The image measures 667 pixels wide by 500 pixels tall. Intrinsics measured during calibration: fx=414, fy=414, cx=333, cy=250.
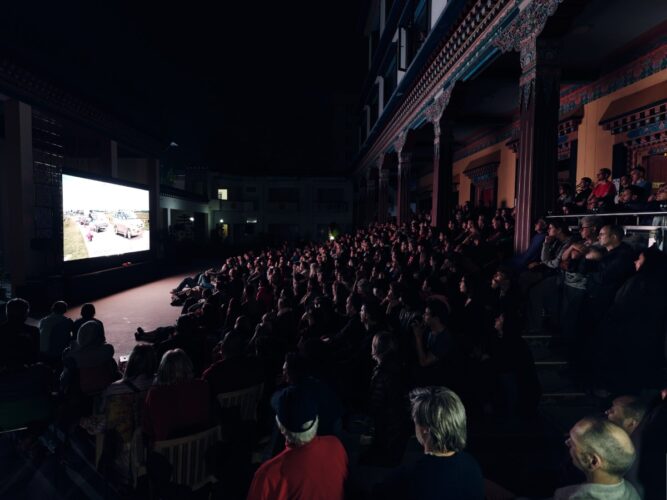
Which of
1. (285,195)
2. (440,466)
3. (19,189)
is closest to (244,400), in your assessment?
(440,466)

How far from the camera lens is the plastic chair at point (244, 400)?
3.49 meters

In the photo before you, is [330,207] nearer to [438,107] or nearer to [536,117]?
[438,107]

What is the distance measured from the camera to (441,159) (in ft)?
34.4

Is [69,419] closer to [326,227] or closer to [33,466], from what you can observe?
[33,466]

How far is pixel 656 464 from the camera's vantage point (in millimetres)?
2232

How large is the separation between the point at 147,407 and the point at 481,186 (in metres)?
15.7

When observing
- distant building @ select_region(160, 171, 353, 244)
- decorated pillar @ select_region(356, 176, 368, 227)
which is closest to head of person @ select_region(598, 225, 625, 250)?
decorated pillar @ select_region(356, 176, 368, 227)

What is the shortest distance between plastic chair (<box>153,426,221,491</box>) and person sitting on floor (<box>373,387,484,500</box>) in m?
1.58

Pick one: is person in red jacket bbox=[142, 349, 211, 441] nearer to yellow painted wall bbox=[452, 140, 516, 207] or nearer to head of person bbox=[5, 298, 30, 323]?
head of person bbox=[5, 298, 30, 323]

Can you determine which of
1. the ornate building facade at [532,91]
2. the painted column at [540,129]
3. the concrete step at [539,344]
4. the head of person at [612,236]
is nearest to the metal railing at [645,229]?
the head of person at [612,236]

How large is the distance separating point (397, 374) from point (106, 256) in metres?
14.4

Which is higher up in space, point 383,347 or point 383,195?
point 383,195

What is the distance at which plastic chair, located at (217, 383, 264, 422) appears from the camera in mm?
3492

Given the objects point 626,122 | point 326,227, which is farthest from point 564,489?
point 326,227
